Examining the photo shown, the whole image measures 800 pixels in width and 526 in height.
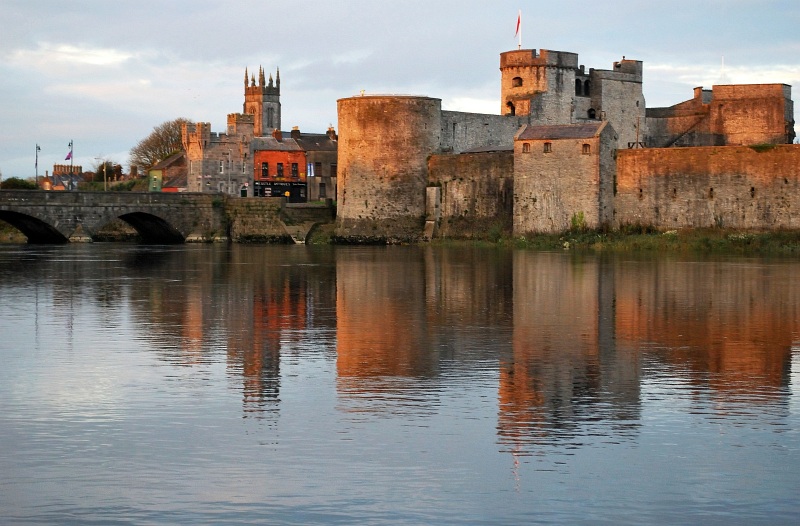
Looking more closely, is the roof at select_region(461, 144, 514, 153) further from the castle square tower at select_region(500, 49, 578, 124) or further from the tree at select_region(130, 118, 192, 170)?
the tree at select_region(130, 118, 192, 170)

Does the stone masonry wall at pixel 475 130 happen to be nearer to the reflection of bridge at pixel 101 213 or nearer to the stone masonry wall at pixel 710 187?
the stone masonry wall at pixel 710 187

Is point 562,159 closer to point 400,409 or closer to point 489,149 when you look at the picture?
point 489,149

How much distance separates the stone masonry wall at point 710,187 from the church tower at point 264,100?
202ft

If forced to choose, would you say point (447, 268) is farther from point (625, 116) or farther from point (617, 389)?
point (625, 116)

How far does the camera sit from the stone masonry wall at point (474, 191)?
175ft

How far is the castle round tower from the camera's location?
5541 centimetres

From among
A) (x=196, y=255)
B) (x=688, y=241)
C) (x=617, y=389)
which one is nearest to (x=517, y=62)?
(x=688, y=241)

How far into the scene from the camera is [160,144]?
109 meters

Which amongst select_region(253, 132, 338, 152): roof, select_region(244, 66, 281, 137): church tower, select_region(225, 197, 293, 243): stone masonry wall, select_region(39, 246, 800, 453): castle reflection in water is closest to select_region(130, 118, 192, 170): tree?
select_region(244, 66, 281, 137): church tower

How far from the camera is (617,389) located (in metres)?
13.7

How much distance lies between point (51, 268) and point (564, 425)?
1023 inches

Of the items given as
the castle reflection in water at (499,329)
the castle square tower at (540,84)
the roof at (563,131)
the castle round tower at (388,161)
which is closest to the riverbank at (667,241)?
the roof at (563,131)

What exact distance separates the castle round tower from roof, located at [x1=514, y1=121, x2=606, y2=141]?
565cm

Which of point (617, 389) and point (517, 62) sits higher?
point (517, 62)
